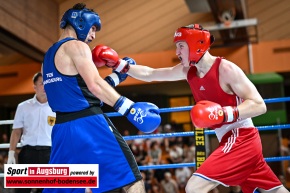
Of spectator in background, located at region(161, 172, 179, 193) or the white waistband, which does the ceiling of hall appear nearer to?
spectator in background, located at region(161, 172, 179, 193)

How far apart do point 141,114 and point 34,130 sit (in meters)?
2.00

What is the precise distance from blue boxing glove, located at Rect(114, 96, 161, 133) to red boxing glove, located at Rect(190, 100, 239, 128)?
309 millimetres

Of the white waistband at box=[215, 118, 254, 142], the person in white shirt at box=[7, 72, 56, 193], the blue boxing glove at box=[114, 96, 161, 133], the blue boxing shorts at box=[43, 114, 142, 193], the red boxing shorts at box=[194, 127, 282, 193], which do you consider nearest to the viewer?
→ the blue boxing glove at box=[114, 96, 161, 133]

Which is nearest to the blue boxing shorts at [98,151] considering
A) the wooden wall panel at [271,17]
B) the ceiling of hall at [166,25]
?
the ceiling of hall at [166,25]

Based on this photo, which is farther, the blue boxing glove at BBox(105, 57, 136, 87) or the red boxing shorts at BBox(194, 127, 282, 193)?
the blue boxing glove at BBox(105, 57, 136, 87)

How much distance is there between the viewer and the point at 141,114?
7.20 feet

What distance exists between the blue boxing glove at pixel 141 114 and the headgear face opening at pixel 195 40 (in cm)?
70

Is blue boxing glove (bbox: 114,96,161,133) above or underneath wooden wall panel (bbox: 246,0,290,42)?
underneath

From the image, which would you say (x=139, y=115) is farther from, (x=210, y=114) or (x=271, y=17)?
(x=271, y=17)

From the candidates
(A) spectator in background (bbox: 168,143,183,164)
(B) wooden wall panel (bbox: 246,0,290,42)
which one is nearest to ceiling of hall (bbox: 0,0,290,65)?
(B) wooden wall panel (bbox: 246,0,290,42)

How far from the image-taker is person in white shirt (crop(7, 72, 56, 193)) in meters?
3.89

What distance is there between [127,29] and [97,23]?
8.91 metres

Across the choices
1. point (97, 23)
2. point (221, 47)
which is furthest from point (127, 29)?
point (97, 23)

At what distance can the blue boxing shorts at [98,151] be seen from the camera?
2320 mm
